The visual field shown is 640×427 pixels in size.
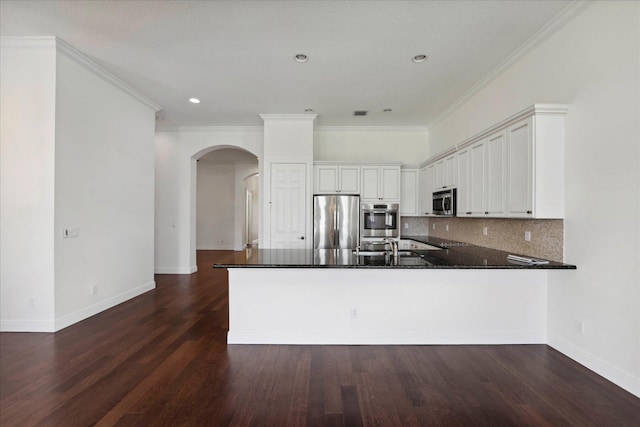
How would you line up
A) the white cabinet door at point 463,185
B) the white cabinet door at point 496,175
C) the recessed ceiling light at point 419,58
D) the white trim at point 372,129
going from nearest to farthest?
the white cabinet door at point 496,175 < the recessed ceiling light at point 419,58 < the white cabinet door at point 463,185 < the white trim at point 372,129

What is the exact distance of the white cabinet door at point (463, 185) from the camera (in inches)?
155

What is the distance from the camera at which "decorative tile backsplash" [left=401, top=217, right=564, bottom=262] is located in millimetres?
2885

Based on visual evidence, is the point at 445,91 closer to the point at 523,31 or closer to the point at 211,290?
the point at 523,31

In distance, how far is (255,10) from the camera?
2.65 m

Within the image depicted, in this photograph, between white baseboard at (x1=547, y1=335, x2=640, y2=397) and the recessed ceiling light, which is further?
the recessed ceiling light

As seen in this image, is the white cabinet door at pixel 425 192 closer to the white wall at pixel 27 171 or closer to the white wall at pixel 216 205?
the white wall at pixel 27 171

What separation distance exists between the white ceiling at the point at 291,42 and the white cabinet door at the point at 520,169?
982mm

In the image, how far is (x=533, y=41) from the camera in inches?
120

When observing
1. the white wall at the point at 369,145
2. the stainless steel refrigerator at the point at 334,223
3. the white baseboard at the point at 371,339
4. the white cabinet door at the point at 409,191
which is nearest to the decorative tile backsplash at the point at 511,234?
the white cabinet door at the point at 409,191

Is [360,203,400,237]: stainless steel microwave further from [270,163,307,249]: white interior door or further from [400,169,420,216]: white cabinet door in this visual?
[270,163,307,249]: white interior door

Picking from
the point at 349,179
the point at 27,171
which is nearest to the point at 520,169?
the point at 349,179

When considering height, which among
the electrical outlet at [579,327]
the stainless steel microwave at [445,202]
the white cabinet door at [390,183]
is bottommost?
the electrical outlet at [579,327]

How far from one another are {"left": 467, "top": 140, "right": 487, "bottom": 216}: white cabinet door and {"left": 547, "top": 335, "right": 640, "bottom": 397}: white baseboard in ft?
4.89

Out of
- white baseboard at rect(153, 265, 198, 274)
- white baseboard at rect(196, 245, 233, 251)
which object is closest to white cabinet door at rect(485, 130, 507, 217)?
white baseboard at rect(153, 265, 198, 274)
